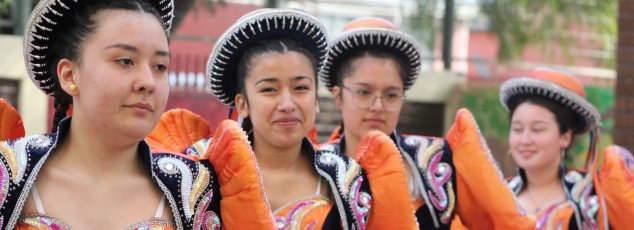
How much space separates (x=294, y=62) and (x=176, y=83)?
18.0ft

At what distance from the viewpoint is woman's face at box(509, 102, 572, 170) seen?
4.58m

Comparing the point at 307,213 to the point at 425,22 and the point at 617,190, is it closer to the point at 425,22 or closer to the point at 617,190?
the point at 617,190

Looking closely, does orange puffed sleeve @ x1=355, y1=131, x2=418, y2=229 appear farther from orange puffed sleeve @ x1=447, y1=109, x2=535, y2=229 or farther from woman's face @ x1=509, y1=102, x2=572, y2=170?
woman's face @ x1=509, y1=102, x2=572, y2=170

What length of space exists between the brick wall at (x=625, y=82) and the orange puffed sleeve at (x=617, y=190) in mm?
1725

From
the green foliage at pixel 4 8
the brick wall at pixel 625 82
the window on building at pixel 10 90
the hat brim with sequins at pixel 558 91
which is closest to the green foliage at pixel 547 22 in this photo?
the green foliage at pixel 4 8

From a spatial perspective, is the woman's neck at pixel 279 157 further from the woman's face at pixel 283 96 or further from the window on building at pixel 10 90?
the window on building at pixel 10 90

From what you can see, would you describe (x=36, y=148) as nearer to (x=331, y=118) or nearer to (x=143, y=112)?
(x=143, y=112)

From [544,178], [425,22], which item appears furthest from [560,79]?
[425,22]

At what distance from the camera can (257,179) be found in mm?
2502

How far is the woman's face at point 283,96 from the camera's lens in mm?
3049

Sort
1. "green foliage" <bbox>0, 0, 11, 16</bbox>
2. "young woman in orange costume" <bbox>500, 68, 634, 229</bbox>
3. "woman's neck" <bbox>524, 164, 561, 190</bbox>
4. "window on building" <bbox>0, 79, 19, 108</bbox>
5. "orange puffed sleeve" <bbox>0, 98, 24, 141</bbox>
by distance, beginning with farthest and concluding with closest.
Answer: "green foliage" <bbox>0, 0, 11, 16</bbox>, "window on building" <bbox>0, 79, 19, 108</bbox>, "woman's neck" <bbox>524, 164, 561, 190</bbox>, "young woman in orange costume" <bbox>500, 68, 634, 229</bbox>, "orange puffed sleeve" <bbox>0, 98, 24, 141</bbox>

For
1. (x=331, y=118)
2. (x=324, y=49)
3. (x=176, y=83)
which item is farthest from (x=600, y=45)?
(x=324, y=49)

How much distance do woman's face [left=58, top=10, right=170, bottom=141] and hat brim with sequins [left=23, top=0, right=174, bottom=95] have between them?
0.29 feet

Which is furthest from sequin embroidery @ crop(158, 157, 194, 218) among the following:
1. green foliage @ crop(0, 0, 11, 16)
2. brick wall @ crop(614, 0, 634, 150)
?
green foliage @ crop(0, 0, 11, 16)
